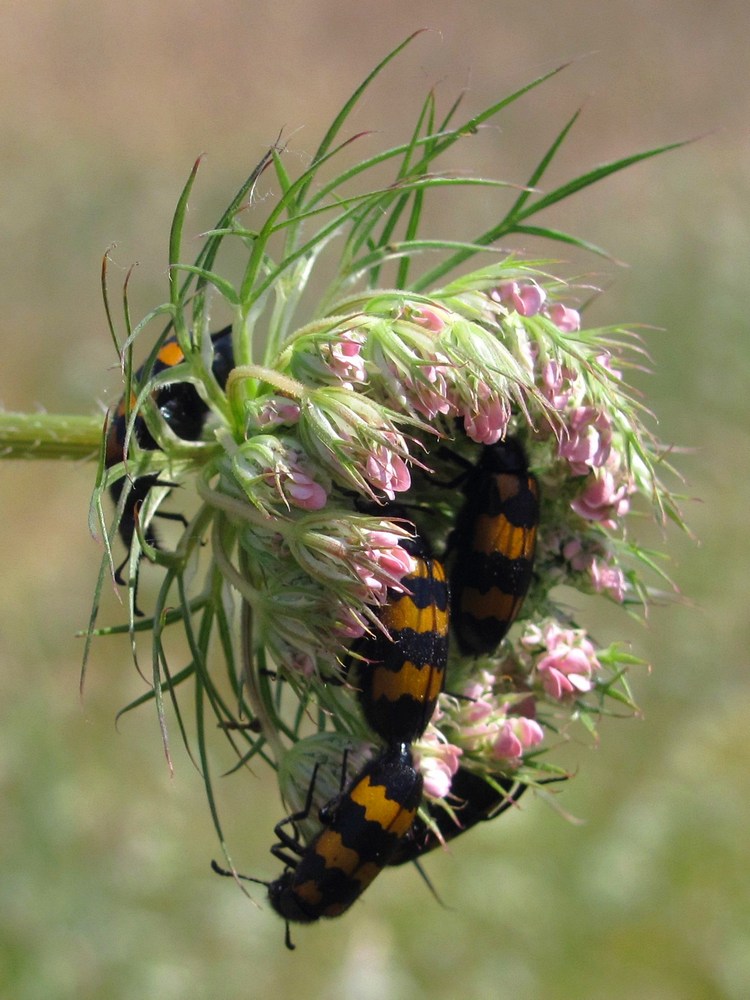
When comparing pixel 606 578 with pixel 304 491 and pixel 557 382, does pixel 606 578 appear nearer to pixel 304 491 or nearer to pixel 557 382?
pixel 557 382

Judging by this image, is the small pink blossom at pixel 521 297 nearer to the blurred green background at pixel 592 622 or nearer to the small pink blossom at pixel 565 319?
the small pink blossom at pixel 565 319

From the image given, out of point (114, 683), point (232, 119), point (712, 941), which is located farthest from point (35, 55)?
point (712, 941)

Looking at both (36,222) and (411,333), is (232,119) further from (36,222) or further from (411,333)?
(411,333)

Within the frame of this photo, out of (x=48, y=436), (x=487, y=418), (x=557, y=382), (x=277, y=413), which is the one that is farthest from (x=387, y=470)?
(x=48, y=436)

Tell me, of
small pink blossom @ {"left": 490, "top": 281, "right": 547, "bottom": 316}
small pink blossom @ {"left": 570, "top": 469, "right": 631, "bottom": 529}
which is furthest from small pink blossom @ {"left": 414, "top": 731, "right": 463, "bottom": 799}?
small pink blossom @ {"left": 490, "top": 281, "right": 547, "bottom": 316}

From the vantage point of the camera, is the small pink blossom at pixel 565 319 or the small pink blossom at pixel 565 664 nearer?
the small pink blossom at pixel 565 319

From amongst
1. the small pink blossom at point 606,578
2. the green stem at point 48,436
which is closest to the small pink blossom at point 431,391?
the small pink blossom at point 606,578
